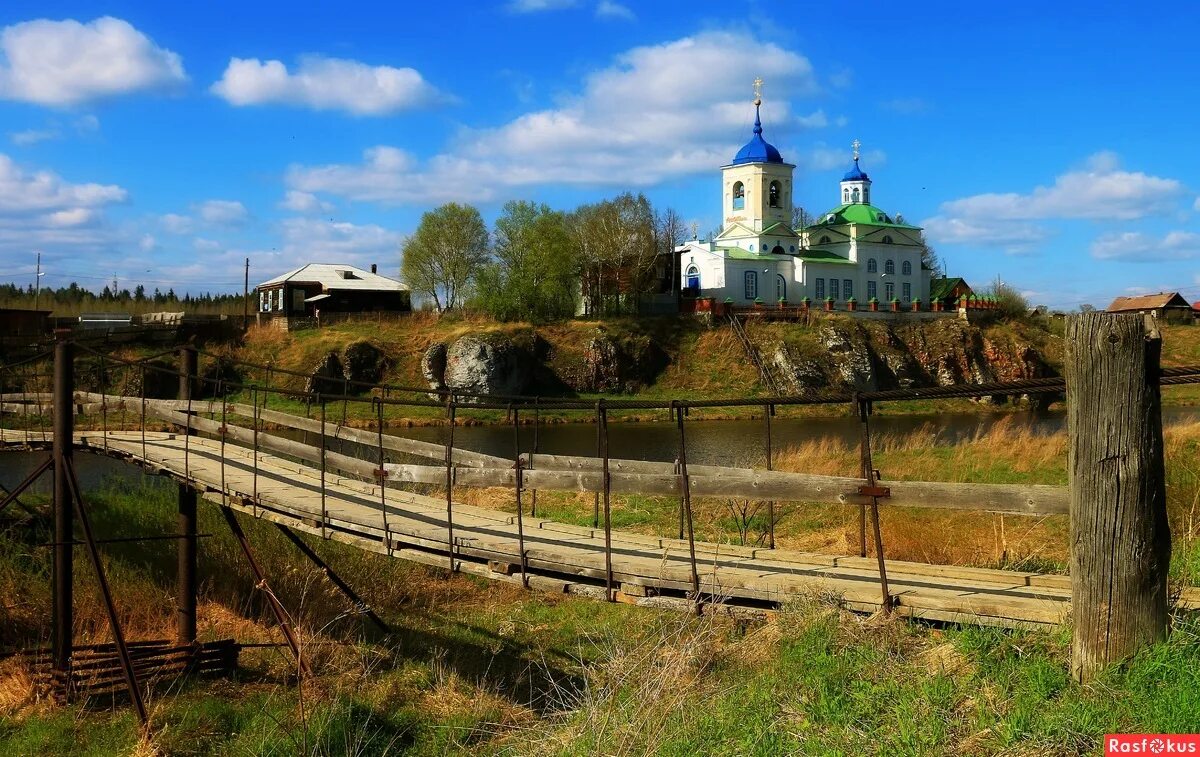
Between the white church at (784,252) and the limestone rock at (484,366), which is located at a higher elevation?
the white church at (784,252)

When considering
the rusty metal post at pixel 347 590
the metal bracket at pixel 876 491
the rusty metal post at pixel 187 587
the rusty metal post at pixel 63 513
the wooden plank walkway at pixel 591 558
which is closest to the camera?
the metal bracket at pixel 876 491

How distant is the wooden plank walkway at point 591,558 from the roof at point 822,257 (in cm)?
6363

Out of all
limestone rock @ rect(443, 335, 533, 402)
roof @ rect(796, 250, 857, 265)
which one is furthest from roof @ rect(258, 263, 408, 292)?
roof @ rect(796, 250, 857, 265)

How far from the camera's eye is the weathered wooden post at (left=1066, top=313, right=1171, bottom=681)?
5.14 m

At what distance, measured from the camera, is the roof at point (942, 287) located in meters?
80.1

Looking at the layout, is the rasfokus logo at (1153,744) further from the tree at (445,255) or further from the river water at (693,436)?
the tree at (445,255)

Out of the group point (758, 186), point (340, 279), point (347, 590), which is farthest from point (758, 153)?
point (347, 590)

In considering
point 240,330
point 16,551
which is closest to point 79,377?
point 240,330

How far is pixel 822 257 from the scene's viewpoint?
245 ft

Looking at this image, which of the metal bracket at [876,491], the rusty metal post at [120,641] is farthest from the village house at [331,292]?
the metal bracket at [876,491]

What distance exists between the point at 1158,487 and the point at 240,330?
186ft

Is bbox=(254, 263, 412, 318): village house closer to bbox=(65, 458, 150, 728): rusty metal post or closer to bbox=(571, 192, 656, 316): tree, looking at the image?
bbox=(571, 192, 656, 316): tree

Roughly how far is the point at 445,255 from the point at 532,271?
26.7 feet

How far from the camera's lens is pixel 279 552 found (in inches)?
547
